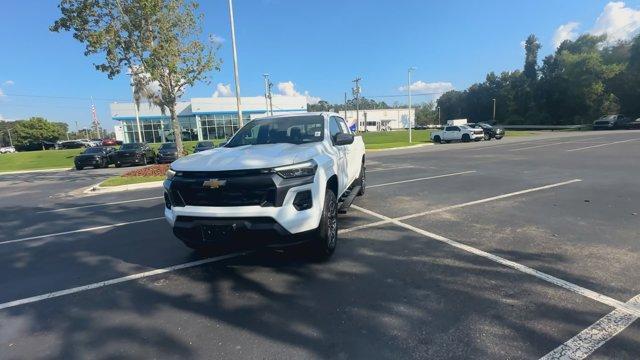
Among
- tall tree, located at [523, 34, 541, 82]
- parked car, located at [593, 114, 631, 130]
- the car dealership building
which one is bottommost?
parked car, located at [593, 114, 631, 130]

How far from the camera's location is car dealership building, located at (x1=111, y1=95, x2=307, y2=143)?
58.8m

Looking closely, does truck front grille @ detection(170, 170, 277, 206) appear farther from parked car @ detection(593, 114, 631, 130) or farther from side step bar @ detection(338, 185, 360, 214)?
parked car @ detection(593, 114, 631, 130)

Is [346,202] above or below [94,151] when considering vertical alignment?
below

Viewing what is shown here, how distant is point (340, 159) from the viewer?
5551mm

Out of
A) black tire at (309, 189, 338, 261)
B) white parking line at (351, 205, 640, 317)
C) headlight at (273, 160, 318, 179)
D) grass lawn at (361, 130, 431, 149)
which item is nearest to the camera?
white parking line at (351, 205, 640, 317)

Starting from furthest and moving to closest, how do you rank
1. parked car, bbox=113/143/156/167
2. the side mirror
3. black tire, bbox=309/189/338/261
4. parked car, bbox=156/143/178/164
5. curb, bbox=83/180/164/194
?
parked car, bbox=113/143/156/167, parked car, bbox=156/143/178/164, curb, bbox=83/180/164/194, the side mirror, black tire, bbox=309/189/338/261

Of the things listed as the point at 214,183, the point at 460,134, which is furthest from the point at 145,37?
the point at 460,134

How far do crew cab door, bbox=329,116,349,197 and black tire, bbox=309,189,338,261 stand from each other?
590 millimetres

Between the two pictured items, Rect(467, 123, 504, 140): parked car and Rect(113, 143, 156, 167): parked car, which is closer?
Rect(113, 143, 156, 167): parked car

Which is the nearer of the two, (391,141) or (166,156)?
(166,156)

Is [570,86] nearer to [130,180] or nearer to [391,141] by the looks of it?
[391,141]

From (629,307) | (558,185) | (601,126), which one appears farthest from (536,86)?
(629,307)

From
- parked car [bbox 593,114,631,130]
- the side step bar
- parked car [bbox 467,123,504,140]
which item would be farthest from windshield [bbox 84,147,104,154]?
parked car [bbox 593,114,631,130]

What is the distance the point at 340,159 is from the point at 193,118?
59.9 m
